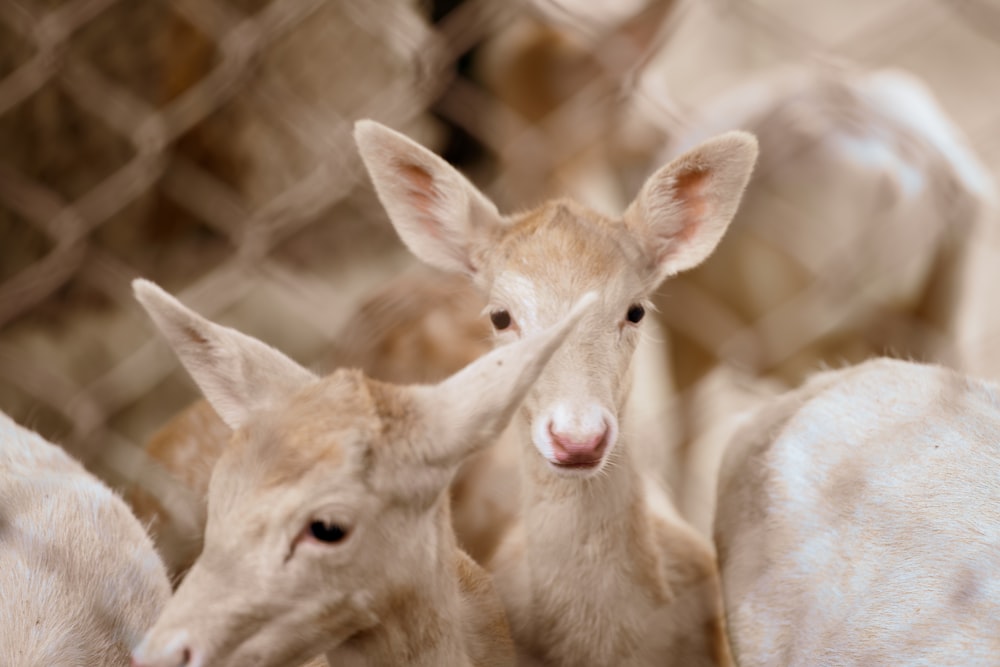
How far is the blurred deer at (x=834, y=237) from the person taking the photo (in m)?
2.88

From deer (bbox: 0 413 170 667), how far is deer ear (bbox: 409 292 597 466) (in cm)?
64

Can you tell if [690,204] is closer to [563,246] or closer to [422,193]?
[563,246]

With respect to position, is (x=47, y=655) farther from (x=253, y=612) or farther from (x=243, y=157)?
(x=243, y=157)

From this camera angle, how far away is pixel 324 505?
A: 4.41 ft

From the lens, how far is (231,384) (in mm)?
1562

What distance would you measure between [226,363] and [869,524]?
0.99m

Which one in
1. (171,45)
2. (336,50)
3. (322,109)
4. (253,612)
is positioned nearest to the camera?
(253,612)

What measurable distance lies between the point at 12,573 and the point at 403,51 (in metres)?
2.84

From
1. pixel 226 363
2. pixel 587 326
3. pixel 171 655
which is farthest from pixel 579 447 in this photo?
pixel 171 655

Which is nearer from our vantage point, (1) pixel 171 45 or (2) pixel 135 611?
(2) pixel 135 611

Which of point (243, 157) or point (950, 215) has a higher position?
point (950, 215)

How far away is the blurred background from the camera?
2.83 meters

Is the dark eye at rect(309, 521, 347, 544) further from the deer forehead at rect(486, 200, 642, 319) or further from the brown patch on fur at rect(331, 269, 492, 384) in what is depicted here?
the brown patch on fur at rect(331, 269, 492, 384)

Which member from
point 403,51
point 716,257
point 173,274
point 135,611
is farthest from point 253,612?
point 403,51
